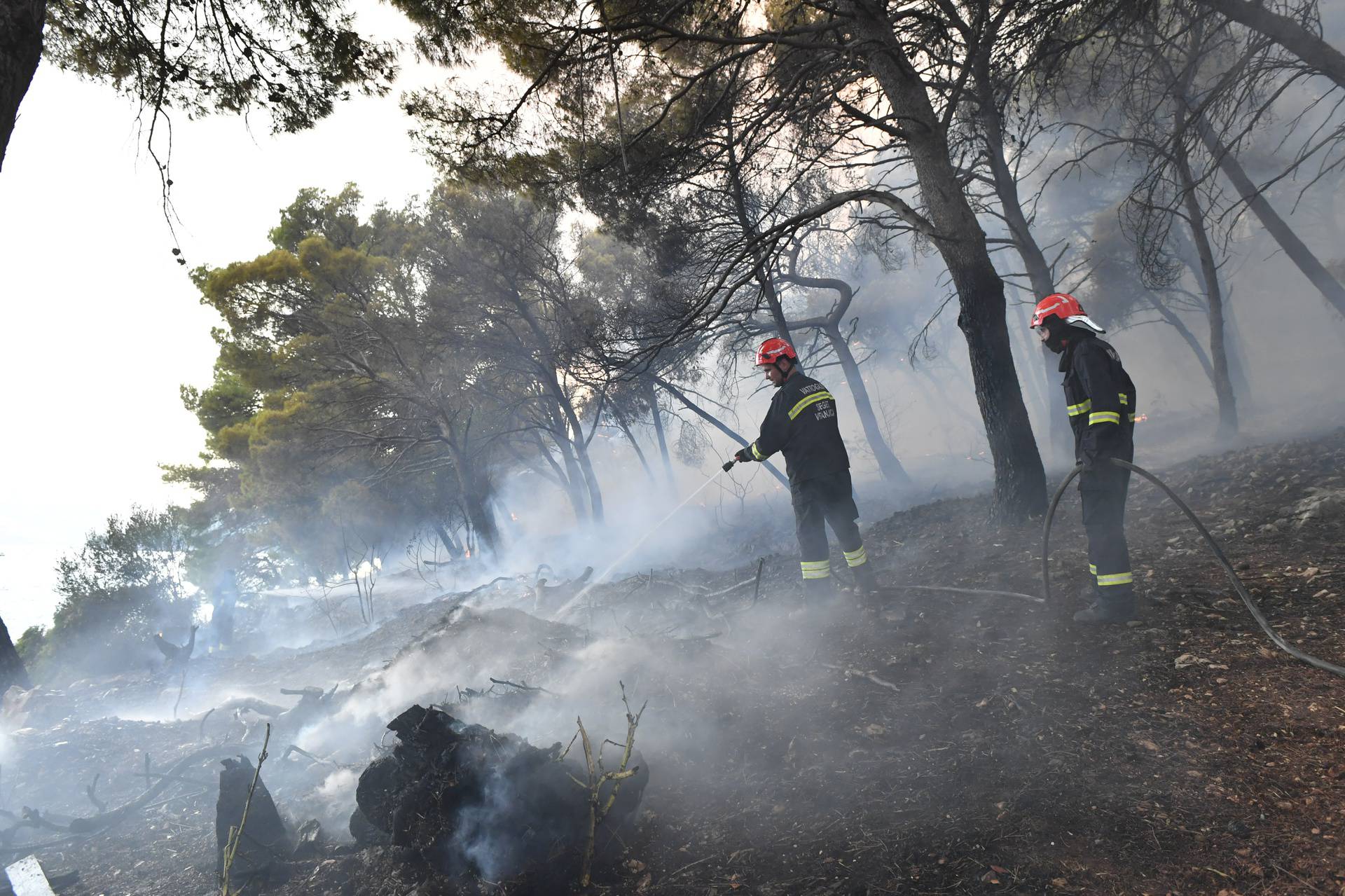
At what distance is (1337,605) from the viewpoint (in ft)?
12.0

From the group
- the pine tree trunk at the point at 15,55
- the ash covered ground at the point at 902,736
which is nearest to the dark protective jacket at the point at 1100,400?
the ash covered ground at the point at 902,736

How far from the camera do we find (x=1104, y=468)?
4258mm

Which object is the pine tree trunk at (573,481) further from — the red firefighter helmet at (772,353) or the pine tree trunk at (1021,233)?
the red firefighter helmet at (772,353)

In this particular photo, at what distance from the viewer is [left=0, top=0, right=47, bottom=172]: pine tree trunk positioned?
2.61 m

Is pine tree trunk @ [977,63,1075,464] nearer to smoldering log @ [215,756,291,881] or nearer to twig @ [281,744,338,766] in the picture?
twig @ [281,744,338,766]

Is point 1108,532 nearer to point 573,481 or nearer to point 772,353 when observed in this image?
point 772,353

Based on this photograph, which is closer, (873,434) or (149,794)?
(149,794)

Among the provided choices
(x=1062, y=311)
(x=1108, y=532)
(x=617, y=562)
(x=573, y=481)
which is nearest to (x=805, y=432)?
(x=1062, y=311)

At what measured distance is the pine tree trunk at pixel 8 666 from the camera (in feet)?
30.5

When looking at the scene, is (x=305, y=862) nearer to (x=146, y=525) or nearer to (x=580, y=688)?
(x=580, y=688)

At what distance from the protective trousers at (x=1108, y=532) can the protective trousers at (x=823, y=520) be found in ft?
6.43

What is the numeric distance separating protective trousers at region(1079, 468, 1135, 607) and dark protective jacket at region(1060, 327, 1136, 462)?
0.51 ft

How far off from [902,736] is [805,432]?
2842 mm

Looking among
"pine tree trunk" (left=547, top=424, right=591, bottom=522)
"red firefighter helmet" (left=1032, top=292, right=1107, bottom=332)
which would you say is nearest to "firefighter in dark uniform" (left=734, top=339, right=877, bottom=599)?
"red firefighter helmet" (left=1032, top=292, right=1107, bottom=332)
